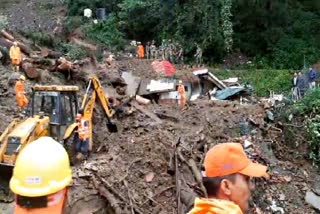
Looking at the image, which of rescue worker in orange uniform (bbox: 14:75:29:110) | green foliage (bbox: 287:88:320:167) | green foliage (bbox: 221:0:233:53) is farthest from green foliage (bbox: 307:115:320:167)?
green foliage (bbox: 221:0:233:53)

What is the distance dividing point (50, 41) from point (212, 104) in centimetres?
811

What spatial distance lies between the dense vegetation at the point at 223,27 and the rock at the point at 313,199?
11.7m

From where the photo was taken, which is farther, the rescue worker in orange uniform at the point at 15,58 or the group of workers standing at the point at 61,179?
the rescue worker in orange uniform at the point at 15,58

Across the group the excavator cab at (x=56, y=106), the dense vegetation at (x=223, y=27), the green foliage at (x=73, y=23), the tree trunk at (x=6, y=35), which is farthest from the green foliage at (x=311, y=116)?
the green foliage at (x=73, y=23)

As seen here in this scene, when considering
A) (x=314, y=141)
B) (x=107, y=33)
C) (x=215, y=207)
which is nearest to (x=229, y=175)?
(x=215, y=207)

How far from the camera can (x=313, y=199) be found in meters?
12.8

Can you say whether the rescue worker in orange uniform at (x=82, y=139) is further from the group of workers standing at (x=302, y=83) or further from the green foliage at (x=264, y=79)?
the green foliage at (x=264, y=79)

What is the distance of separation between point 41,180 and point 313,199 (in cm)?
1128

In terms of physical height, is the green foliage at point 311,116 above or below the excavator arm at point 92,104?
below

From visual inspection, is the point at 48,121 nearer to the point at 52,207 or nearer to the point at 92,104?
the point at 92,104

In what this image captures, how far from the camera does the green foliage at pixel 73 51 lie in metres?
20.1

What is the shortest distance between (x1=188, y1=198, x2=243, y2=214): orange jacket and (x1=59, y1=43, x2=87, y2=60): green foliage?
17590 mm

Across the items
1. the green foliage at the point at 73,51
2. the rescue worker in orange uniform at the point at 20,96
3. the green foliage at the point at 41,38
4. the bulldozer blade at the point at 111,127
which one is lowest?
the bulldozer blade at the point at 111,127

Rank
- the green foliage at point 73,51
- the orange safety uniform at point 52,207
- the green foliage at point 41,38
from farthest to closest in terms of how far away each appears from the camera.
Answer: the green foliage at point 41,38
the green foliage at point 73,51
the orange safety uniform at point 52,207
